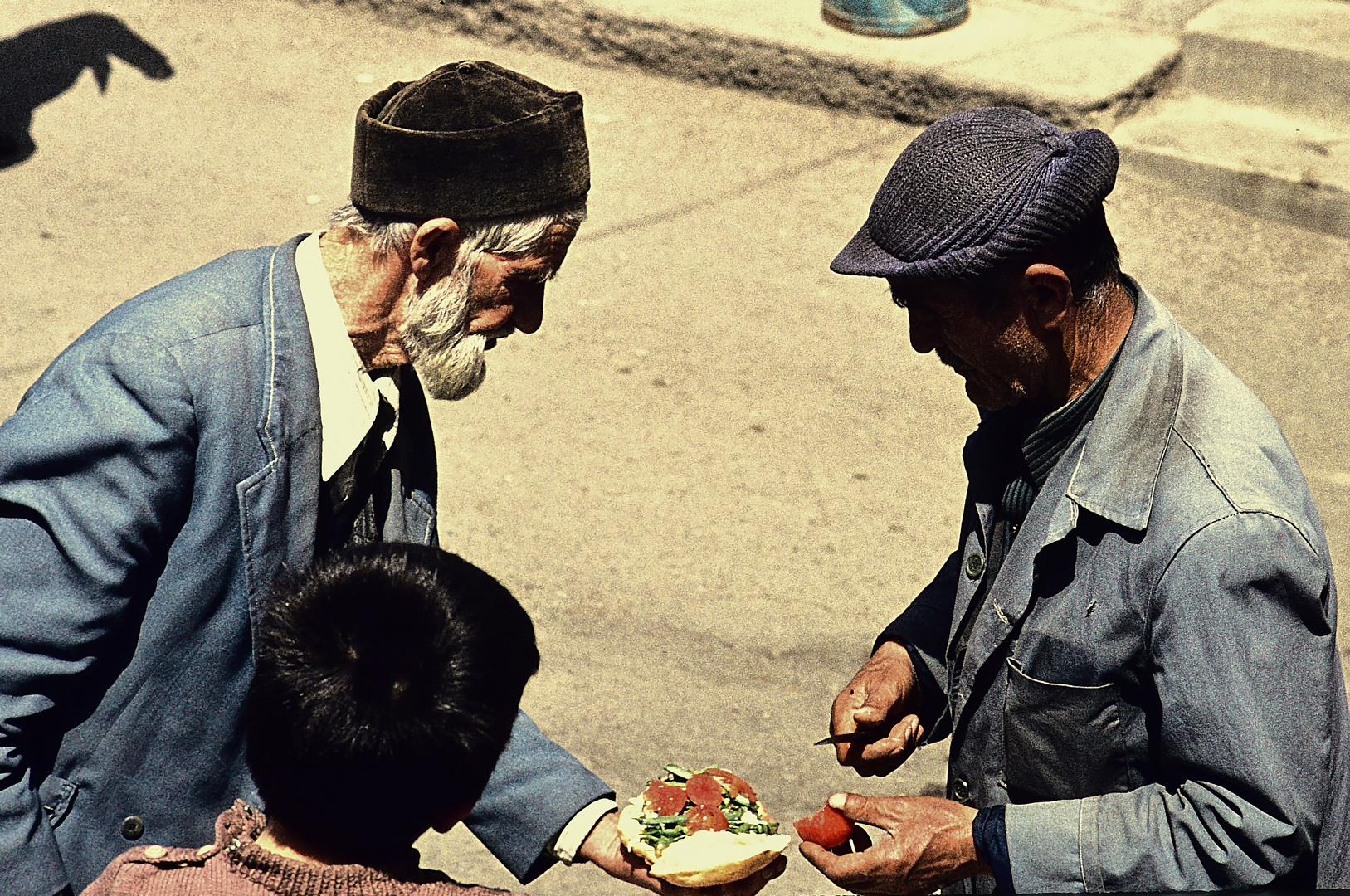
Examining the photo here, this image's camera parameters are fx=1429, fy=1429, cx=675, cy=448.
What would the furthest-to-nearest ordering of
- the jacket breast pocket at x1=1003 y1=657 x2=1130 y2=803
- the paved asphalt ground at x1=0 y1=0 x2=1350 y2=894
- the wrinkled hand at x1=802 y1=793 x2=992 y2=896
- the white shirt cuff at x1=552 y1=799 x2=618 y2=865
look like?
the paved asphalt ground at x1=0 y1=0 x2=1350 y2=894, the white shirt cuff at x1=552 y1=799 x2=618 y2=865, the wrinkled hand at x1=802 y1=793 x2=992 y2=896, the jacket breast pocket at x1=1003 y1=657 x2=1130 y2=803

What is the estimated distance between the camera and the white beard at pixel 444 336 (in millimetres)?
2477

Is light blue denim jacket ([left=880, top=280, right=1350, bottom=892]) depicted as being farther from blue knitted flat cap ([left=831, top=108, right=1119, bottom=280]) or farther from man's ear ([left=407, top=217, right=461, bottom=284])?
man's ear ([left=407, top=217, right=461, bottom=284])

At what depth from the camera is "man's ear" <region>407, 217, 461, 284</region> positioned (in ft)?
8.05

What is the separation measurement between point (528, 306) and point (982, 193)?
914 millimetres

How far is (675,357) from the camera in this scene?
602 centimetres

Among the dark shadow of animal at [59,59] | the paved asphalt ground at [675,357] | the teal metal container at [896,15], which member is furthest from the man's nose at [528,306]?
the dark shadow of animal at [59,59]

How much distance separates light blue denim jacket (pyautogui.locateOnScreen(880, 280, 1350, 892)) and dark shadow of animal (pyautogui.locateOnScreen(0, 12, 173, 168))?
23.1 feet

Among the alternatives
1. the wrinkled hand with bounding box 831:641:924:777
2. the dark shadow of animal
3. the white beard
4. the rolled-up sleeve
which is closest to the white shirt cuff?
the wrinkled hand with bounding box 831:641:924:777

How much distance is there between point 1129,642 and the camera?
6.91 feet

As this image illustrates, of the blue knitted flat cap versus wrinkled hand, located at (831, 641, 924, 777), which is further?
wrinkled hand, located at (831, 641, 924, 777)

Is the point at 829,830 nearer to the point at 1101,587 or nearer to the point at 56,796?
the point at 1101,587

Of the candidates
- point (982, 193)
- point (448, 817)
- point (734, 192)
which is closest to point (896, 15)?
point (734, 192)

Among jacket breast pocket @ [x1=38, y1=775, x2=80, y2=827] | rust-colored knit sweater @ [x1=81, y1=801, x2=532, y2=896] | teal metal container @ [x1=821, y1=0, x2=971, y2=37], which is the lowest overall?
teal metal container @ [x1=821, y1=0, x2=971, y2=37]

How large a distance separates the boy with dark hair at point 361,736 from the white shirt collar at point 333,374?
54cm
